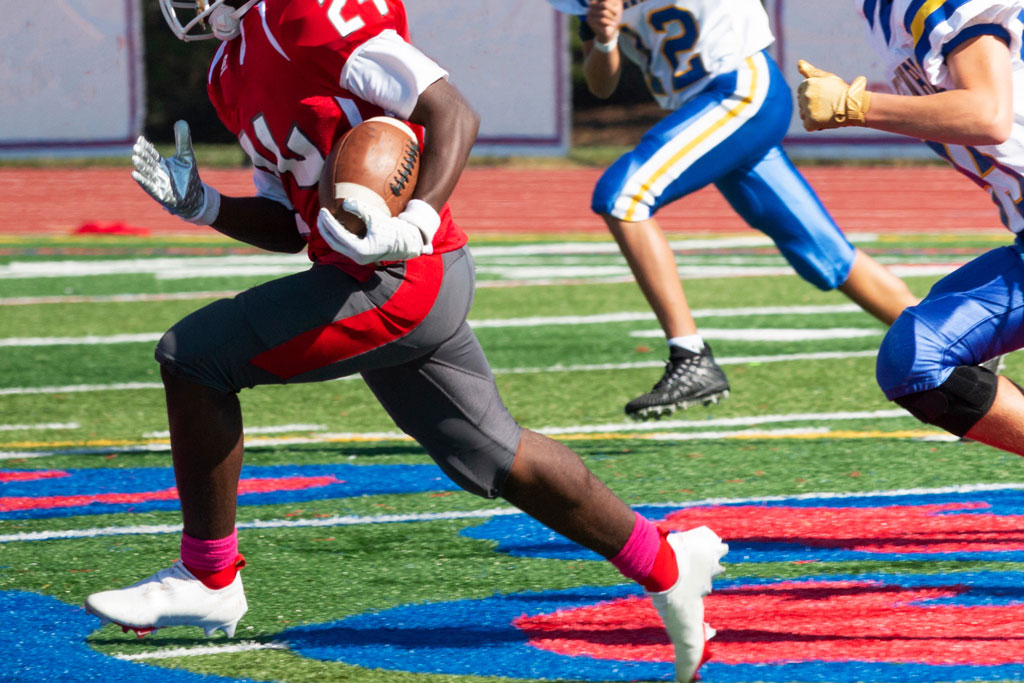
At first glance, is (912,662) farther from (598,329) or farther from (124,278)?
(124,278)

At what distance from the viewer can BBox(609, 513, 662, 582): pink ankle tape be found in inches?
126

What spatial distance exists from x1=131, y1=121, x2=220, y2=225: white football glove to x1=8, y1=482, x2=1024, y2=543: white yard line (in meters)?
1.21

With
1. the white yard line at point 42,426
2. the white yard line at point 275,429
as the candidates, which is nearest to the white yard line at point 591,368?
the white yard line at point 42,426

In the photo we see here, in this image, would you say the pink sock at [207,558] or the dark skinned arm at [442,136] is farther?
the pink sock at [207,558]

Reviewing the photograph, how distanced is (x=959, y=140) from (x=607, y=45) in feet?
9.28

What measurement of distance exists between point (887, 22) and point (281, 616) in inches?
69.4

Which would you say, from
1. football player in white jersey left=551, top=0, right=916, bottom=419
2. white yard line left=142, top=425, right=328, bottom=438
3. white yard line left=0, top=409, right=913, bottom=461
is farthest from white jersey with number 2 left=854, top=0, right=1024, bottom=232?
white yard line left=142, top=425, right=328, bottom=438

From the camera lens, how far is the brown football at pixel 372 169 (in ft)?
9.88

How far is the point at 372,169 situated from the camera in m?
3.04

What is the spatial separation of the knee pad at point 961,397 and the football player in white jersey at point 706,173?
6.79ft

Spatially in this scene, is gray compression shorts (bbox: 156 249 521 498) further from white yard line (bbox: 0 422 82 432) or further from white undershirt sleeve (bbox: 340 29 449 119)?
white yard line (bbox: 0 422 82 432)

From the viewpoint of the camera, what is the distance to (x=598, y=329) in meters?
8.38

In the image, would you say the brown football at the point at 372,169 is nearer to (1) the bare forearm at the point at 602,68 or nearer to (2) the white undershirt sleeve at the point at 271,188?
(2) the white undershirt sleeve at the point at 271,188

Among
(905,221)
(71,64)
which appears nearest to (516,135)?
(71,64)
